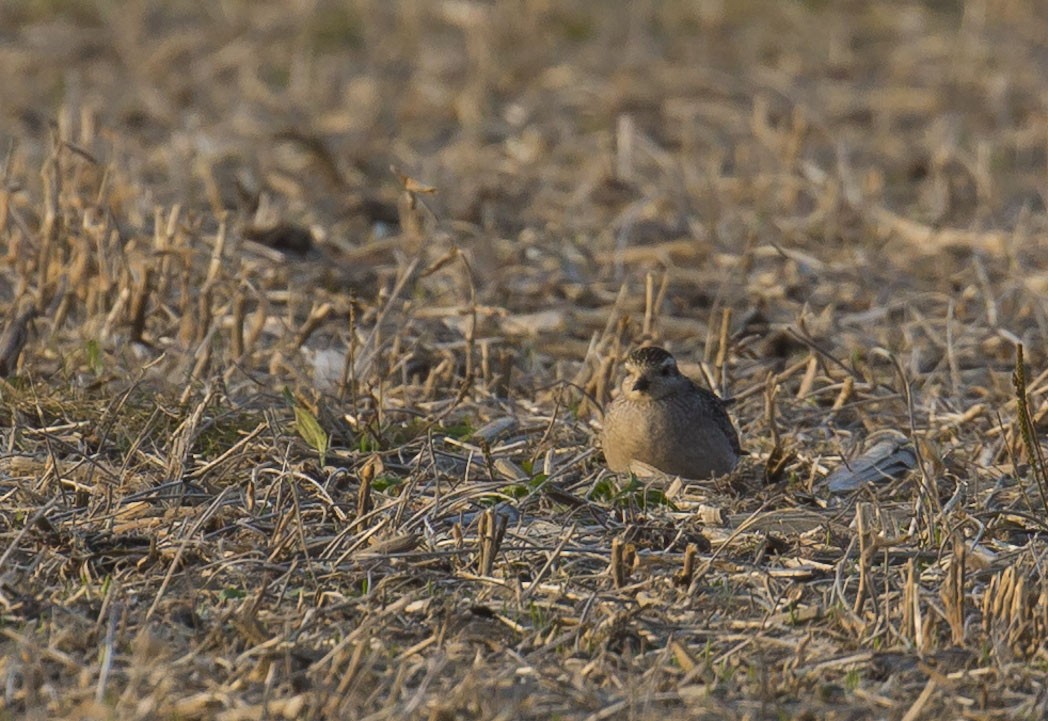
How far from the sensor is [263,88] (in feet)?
43.6

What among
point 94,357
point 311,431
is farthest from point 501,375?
point 94,357

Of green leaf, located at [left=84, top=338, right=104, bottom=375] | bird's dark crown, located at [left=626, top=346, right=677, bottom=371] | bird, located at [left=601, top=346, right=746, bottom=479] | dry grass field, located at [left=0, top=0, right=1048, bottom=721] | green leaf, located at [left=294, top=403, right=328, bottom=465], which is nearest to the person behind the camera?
dry grass field, located at [left=0, top=0, right=1048, bottom=721]

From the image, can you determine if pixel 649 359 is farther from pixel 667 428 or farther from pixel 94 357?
pixel 94 357

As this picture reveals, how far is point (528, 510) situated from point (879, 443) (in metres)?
1.57

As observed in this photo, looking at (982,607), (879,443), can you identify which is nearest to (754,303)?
(879,443)

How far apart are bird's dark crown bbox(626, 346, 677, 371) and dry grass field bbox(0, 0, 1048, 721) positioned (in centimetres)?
34

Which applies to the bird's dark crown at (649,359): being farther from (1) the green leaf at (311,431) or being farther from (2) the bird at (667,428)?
(1) the green leaf at (311,431)

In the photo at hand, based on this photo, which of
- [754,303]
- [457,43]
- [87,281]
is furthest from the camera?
[457,43]

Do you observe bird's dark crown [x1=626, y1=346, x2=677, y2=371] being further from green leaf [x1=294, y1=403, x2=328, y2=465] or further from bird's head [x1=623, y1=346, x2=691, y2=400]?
green leaf [x1=294, y1=403, x2=328, y2=465]

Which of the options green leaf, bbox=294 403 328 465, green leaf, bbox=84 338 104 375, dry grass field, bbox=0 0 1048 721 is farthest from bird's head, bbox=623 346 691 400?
green leaf, bbox=84 338 104 375

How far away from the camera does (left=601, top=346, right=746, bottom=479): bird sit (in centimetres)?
684

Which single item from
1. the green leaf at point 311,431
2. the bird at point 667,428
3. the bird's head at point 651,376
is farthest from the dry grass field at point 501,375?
the bird's head at point 651,376

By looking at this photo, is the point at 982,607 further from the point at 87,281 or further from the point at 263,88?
the point at 263,88

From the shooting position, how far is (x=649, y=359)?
7141 mm
